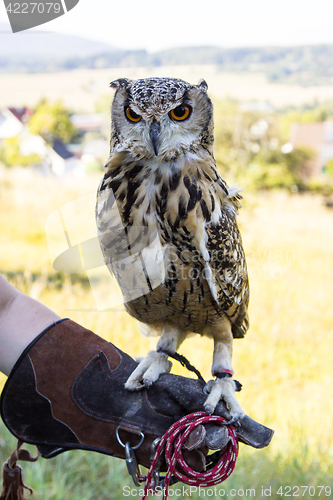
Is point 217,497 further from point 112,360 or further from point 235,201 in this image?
point 235,201

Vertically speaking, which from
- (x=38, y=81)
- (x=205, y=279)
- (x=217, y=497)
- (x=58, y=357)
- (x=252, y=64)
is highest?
(x=38, y=81)

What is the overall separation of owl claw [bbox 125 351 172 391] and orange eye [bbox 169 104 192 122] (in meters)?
0.76

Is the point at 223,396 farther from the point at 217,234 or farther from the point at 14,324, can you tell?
the point at 14,324

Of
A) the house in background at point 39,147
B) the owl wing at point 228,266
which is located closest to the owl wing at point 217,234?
the owl wing at point 228,266

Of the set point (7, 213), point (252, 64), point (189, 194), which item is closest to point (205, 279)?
point (189, 194)

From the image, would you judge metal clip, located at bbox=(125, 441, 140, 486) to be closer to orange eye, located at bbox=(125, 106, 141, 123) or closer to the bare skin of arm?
the bare skin of arm

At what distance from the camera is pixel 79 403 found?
116 cm

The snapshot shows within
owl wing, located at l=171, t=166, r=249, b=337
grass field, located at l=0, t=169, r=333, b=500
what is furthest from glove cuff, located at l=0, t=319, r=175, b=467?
grass field, located at l=0, t=169, r=333, b=500

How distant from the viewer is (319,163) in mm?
9008

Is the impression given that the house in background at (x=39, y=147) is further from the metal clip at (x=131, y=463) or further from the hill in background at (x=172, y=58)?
the metal clip at (x=131, y=463)

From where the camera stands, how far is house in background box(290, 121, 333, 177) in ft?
29.1

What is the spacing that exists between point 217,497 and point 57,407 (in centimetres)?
118

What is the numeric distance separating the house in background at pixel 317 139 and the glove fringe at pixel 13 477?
8.88 meters

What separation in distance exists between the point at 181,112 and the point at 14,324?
793 millimetres
